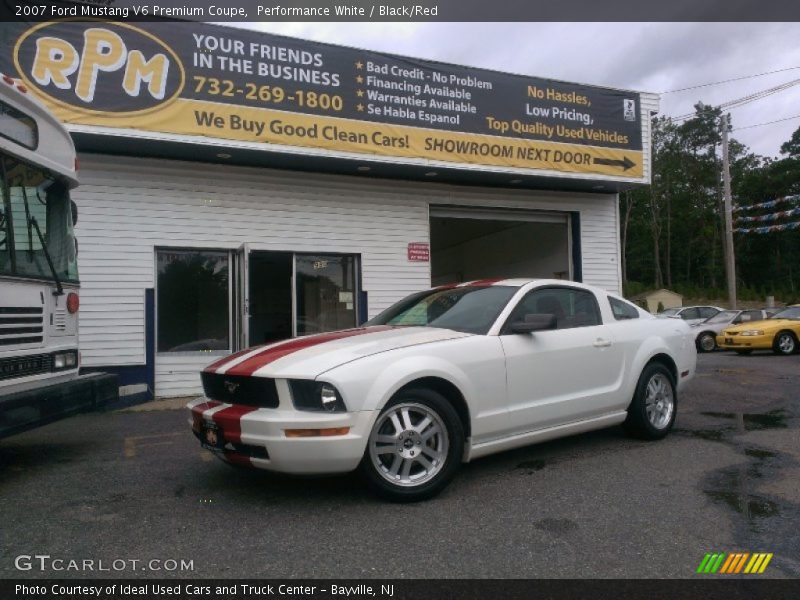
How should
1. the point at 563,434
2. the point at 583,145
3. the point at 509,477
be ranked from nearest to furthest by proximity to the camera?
the point at 509,477 → the point at 563,434 → the point at 583,145

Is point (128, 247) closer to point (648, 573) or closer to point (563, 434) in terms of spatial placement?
point (563, 434)

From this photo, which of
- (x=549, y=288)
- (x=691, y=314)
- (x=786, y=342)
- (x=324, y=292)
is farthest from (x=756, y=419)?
(x=691, y=314)

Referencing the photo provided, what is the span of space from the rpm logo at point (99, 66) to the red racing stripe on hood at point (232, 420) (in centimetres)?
584

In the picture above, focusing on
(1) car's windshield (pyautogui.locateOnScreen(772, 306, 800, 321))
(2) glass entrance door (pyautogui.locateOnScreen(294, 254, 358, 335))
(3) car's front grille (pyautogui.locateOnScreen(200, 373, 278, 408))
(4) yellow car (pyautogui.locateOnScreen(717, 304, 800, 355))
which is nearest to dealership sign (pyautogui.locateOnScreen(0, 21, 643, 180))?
(2) glass entrance door (pyautogui.locateOnScreen(294, 254, 358, 335))

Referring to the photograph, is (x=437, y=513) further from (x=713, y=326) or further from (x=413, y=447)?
(x=713, y=326)

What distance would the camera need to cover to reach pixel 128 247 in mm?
9195

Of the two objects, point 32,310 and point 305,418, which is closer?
point 305,418

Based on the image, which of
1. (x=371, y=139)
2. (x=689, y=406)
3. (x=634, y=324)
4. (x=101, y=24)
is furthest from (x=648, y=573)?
(x=101, y=24)

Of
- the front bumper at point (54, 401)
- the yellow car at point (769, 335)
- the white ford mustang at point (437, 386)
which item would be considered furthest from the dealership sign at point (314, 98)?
the yellow car at point (769, 335)

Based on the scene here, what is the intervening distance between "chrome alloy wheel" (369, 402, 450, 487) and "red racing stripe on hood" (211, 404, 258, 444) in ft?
2.72

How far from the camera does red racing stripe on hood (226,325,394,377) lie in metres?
4.18

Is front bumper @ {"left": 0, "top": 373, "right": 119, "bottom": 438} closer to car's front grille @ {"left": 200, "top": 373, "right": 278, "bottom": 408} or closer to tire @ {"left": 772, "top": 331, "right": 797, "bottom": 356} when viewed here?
car's front grille @ {"left": 200, "top": 373, "right": 278, "bottom": 408}

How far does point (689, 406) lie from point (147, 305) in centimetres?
759

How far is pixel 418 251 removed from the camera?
11.1 metres
